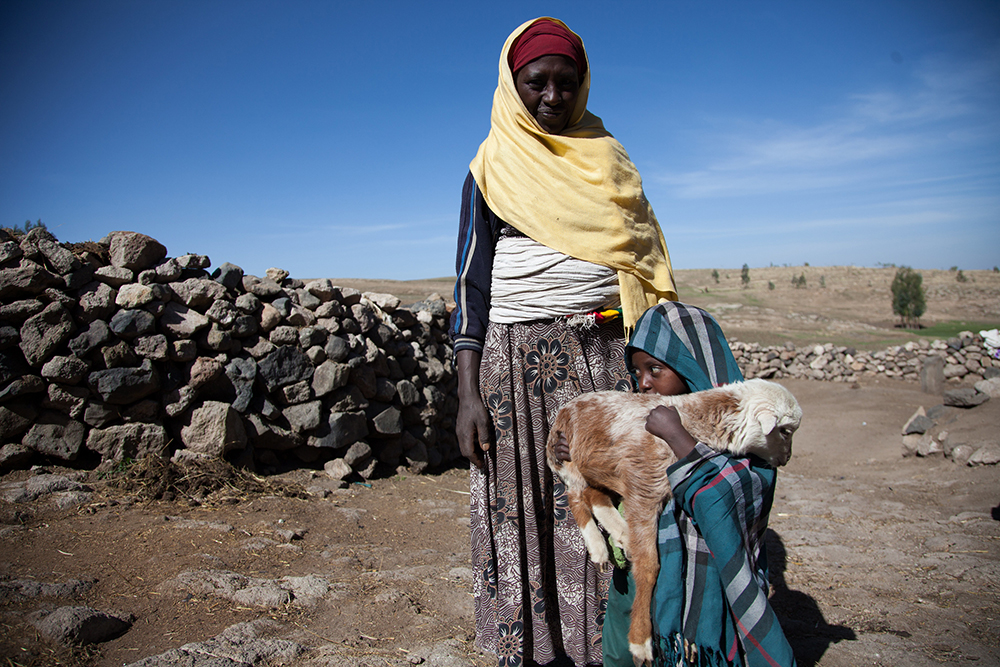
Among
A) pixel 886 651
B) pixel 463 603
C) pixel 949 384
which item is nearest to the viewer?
pixel 886 651

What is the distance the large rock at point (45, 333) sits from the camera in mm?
4328

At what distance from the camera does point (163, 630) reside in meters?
2.75

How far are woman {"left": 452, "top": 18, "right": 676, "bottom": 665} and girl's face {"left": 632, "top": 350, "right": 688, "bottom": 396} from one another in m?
0.16

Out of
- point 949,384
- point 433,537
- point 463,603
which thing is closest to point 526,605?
point 463,603

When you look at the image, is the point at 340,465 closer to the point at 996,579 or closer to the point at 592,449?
the point at 592,449

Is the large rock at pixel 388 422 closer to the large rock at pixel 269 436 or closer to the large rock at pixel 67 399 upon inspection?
the large rock at pixel 269 436

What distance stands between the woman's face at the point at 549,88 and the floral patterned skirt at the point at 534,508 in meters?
0.77

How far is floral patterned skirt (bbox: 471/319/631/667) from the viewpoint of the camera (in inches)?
81.9

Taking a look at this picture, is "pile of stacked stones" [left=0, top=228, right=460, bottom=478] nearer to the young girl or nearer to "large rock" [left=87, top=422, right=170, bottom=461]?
"large rock" [left=87, top=422, right=170, bottom=461]

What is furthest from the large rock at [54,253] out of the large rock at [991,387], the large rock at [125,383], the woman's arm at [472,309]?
the large rock at [991,387]

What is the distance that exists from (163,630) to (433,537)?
2142 mm

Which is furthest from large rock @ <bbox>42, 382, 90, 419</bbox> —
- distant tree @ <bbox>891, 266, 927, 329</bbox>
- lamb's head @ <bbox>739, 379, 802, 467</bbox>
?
distant tree @ <bbox>891, 266, 927, 329</bbox>

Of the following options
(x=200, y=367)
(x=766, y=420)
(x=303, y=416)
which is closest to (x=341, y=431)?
(x=303, y=416)

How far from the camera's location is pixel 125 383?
180 inches
